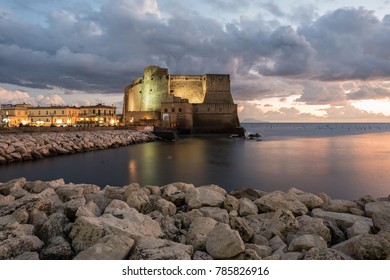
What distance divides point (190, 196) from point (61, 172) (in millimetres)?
8650

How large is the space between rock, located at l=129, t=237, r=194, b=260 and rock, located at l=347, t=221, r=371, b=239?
1710 millimetres

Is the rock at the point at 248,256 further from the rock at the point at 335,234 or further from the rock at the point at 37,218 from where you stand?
the rock at the point at 37,218

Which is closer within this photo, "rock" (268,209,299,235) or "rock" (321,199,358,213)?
"rock" (268,209,299,235)

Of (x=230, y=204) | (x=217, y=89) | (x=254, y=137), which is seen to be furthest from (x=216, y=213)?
(x=217, y=89)

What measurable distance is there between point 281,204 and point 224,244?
1.57m

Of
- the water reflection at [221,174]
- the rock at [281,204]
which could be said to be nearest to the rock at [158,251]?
the rock at [281,204]

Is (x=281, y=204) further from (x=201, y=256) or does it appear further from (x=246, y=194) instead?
(x=201, y=256)

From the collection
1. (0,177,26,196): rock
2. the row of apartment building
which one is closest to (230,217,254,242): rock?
(0,177,26,196): rock

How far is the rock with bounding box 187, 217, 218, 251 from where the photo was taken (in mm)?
2713

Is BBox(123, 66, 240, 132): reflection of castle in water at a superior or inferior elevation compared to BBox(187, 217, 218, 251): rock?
superior

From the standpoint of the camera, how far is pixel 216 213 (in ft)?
11.1

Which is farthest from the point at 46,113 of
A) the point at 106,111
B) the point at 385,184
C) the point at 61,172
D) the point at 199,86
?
the point at 385,184

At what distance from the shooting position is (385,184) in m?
9.42

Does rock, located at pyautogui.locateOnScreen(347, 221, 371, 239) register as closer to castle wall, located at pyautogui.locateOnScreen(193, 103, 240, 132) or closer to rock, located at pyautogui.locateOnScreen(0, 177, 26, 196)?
rock, located at pyautogui.locateOnScreen(0, 177, 26, 196)
